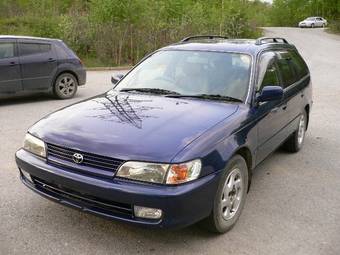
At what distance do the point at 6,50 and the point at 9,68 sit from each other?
0.41 m

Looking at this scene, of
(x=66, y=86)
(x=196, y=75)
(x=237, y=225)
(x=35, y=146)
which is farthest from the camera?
(x=66, y=86)

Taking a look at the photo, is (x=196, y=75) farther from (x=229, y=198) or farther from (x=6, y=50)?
(x=6, y=50)

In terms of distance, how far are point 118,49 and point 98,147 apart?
17.2m

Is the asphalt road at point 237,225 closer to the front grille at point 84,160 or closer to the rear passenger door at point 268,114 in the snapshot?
the rear passenger door at point 268,114

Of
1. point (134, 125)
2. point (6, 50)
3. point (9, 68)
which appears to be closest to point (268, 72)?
point (134, 125)

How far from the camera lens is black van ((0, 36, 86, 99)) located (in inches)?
389

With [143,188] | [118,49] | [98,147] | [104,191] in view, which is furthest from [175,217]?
[118,49]

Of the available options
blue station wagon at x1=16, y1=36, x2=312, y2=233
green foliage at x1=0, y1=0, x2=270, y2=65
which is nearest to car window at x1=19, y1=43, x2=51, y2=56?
blue station wagon at x1=16, y1=36, x2=312, y2=233

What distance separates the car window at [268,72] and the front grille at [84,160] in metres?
1.95

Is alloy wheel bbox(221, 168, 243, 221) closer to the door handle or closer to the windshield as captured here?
the windshield

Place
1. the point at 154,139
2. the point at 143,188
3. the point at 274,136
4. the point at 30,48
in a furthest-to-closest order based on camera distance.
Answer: the point at 30,48, the point at 274,136, the point at 154,139, the point at 143,188

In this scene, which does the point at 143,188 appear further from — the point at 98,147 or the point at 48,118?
the point at 48,118

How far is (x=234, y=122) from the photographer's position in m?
4.00

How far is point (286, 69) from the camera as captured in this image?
573cm
